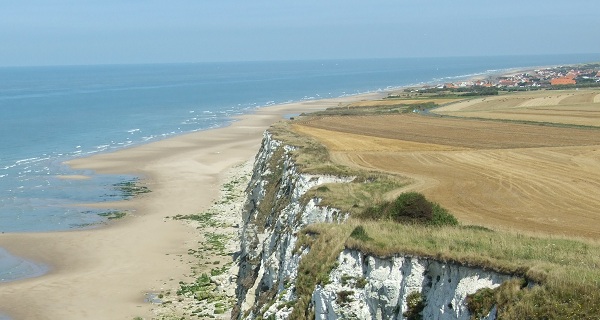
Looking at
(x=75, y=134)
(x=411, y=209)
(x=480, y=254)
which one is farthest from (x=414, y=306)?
(x=75, y=134)

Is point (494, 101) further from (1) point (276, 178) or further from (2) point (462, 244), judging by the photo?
(2) point (462, 244)

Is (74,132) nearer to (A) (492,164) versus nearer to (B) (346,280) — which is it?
(A) (492,164)

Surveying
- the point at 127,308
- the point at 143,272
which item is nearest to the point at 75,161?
the point at 143,272

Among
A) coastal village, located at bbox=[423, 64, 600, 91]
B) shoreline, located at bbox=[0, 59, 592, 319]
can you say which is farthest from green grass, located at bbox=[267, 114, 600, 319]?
coastal village, located at bbox=[423, 64, 600, 91]

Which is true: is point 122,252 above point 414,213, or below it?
→ below

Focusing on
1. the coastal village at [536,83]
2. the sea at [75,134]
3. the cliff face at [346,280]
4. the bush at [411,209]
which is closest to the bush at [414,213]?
the bush at [411,209]

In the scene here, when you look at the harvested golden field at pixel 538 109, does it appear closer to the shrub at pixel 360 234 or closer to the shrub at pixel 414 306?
the shrub at pixel 360 234
